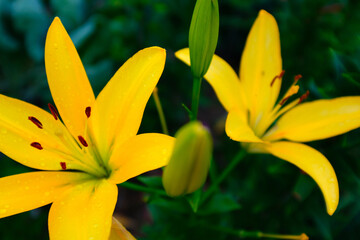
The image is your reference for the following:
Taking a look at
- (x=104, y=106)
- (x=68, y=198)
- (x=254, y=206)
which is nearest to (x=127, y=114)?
(x=104, y=106)

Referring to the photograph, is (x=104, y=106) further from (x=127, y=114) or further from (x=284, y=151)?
(x=284, y=151)

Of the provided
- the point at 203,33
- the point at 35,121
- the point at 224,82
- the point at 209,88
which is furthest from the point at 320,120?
the point at 209,88

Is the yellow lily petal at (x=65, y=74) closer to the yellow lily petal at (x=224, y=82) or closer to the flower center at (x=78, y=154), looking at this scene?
the flower center at (x=78, y=154)

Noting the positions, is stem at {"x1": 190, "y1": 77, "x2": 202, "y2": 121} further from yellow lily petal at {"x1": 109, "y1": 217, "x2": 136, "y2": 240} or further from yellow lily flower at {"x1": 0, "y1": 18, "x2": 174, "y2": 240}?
yellow lily petal at {"x1": 109, "y1": 217, "x2": 136, "y2": 240}

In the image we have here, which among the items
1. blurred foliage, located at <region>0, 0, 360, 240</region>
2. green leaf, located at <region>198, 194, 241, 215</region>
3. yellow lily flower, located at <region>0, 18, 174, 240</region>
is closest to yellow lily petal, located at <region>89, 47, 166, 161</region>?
yellow lily flower, located at <region>0, 18, 174, 240</region>

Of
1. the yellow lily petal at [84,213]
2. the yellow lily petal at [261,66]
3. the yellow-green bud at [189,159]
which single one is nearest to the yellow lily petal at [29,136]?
the yellow lily petal at [84,213]
